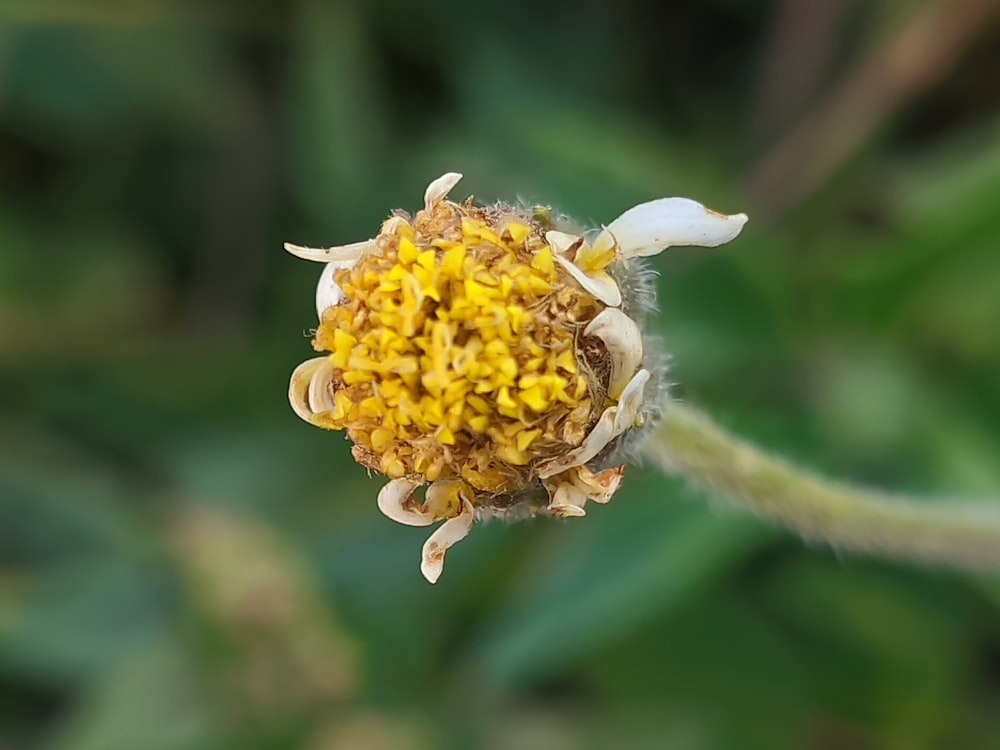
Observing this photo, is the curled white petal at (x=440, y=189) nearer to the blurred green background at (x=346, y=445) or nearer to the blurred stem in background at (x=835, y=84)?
the blurred green background at (x=346, y=445)

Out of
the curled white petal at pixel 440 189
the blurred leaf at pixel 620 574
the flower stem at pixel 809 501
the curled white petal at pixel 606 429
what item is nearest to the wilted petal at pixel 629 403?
the curled white petal at pixel 606 429

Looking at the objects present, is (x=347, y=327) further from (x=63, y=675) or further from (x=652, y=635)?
(x=63, y=675)

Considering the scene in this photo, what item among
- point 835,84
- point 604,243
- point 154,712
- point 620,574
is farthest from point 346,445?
point 604,243

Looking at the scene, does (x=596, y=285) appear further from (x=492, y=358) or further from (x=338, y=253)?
(x=338, y=253)

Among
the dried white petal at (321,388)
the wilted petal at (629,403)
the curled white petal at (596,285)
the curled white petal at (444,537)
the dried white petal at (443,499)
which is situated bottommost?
the curled white petal at (444,537)

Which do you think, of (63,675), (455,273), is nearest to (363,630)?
(63,675)

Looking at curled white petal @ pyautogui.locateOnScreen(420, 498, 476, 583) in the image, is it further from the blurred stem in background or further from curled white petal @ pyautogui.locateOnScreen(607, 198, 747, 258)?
the blurred stem in background
